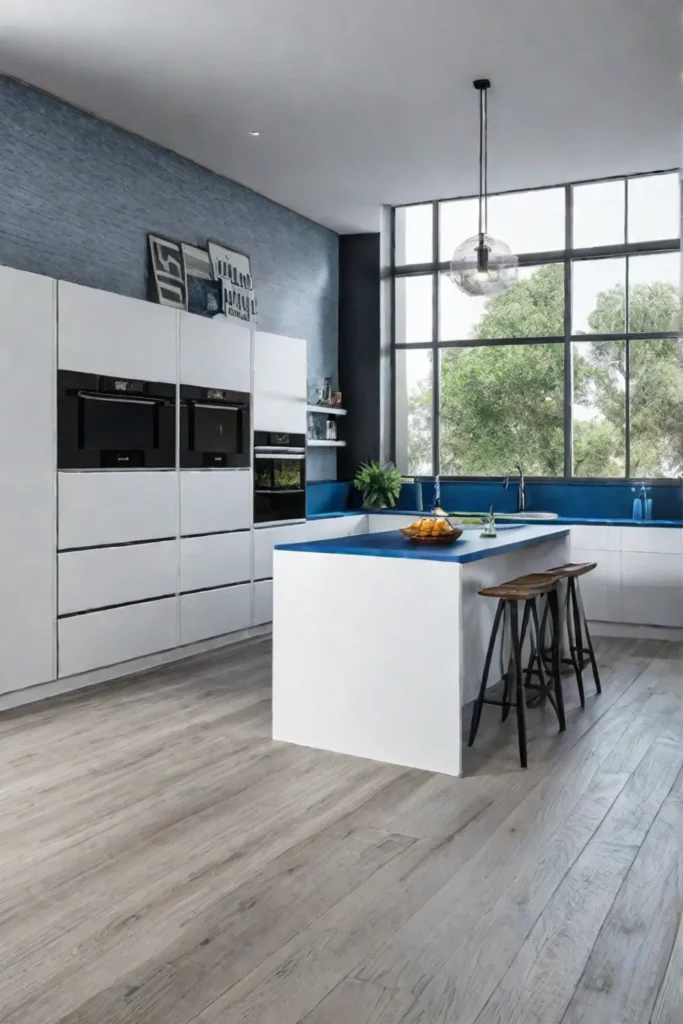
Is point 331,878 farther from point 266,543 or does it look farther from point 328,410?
point 328,410

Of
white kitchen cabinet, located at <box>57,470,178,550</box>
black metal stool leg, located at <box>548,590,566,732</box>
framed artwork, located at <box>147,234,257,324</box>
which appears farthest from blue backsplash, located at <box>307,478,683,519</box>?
black metal stool leg, located at <box>548,590,566,732</box>

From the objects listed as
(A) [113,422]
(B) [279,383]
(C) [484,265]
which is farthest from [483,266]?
(B) [279,383]

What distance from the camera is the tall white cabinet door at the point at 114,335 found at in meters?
4.65

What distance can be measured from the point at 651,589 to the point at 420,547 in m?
3.06

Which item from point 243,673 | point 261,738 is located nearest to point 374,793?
point 261,738

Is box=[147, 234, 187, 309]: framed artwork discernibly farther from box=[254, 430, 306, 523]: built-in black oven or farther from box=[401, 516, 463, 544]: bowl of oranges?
box=[401, 516, 463, 544]: bowl of oranges

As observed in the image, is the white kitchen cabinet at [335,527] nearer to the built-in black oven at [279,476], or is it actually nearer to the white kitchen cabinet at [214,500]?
the built-in black oven at [279,476]

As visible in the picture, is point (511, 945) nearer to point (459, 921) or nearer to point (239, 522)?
point (459, 921)

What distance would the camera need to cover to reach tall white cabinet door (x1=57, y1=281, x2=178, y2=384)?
465 cm

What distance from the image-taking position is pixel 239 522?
6070 mm

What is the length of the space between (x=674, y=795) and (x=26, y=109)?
14.9 feet

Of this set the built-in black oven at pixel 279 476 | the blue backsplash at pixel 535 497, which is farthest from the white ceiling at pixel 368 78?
the blue backsplash at pixel 535 497

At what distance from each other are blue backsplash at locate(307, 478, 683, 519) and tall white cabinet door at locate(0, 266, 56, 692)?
3.15 meters

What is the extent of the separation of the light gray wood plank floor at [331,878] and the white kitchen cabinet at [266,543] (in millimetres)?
2039
